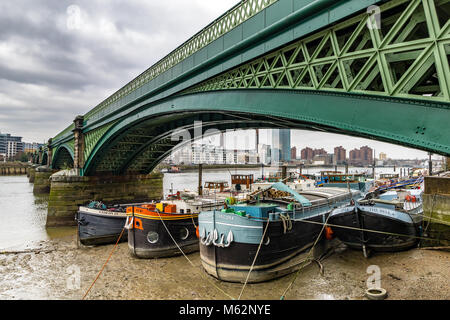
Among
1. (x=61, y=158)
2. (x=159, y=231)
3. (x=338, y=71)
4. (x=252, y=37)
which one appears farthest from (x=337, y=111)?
(x=61, y=158)

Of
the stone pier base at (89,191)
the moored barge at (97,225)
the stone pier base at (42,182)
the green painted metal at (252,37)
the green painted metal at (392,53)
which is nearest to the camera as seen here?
the green painted metal at (392,53)

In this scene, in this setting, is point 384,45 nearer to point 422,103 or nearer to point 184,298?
point 422,103

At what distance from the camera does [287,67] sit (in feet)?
25.3

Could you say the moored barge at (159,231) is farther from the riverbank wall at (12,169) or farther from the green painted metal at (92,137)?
the riverbank wall at (12,169)

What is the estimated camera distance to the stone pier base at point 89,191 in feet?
76.5

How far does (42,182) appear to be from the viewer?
4434 cm

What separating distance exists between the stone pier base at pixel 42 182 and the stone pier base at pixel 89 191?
67.5ft

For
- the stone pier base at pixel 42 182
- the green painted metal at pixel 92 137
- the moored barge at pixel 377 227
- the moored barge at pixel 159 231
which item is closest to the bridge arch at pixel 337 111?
the moored barge at pixel 377 227

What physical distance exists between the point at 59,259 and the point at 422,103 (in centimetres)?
1628

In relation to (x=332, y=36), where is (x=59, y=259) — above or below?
below

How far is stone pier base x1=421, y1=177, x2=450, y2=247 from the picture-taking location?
11453 millimetres

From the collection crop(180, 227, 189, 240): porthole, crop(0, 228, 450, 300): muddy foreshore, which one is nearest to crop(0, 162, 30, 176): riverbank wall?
crop(0, 228, 450, 300): muddy foreshore

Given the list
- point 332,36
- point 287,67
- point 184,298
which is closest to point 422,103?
point 332,36

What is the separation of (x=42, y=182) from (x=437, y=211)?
164 feet
